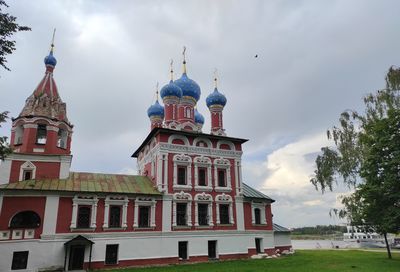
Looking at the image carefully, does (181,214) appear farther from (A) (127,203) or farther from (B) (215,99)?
(B) (215,99)

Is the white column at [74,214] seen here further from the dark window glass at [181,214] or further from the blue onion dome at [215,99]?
the blue onion dome at [215,99]

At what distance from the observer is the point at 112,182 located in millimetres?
21641

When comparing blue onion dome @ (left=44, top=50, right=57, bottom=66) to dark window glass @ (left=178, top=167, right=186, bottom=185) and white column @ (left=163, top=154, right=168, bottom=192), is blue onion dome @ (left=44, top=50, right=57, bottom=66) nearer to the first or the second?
white column @ (left=163, top=154, right=168, bottom=192)

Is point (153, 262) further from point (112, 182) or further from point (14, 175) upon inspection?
point (14, 175)

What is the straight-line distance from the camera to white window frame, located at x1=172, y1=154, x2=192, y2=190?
22250mm

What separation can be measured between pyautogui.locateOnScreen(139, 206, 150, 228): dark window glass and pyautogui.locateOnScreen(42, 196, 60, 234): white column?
5.28m

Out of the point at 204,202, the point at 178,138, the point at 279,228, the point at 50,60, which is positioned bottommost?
the point at 279,228

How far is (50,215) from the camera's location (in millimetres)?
17891

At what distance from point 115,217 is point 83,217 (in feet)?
6.53

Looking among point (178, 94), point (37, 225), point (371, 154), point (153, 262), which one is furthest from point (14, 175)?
point (371, 154)

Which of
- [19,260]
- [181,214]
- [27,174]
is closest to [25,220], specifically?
[19,260]

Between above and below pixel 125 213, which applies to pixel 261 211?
above

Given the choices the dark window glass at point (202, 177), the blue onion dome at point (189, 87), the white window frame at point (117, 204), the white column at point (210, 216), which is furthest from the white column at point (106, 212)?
the blue onion dome at point (189, 87)

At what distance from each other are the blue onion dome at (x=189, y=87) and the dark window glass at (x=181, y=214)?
10633 millimetres
